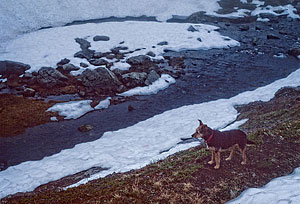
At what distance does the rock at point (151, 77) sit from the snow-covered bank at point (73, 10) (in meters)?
24.8

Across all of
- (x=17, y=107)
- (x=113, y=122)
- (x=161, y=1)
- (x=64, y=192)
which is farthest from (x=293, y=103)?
(x=161, y=1)

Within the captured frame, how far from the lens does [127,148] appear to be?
15742mm

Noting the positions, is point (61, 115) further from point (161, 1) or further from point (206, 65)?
point (161, 1)

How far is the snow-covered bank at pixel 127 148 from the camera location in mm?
13086

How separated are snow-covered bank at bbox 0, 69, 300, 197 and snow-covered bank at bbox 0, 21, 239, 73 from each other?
1328 cm

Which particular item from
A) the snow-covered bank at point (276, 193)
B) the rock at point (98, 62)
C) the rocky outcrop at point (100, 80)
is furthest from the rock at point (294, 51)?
the snow-covered bank at point (276, 193)

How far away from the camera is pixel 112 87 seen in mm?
25578

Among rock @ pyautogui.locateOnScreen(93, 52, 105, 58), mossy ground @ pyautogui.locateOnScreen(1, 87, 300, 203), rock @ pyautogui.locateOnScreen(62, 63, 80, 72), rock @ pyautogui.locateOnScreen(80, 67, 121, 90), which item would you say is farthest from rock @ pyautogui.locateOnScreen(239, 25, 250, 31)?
mossy ground @ pyautogui.locateOnScreen(1, 87, 300, 203)

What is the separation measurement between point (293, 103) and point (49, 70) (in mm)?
23408

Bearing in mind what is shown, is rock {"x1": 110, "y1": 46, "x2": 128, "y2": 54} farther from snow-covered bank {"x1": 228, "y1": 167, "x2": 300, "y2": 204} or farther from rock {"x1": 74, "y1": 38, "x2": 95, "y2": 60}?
snow-covered bank {"x1": 228, "y1": 167, "x2": 300, "y2": 204}

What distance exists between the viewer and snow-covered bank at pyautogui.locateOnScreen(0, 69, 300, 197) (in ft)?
42.9

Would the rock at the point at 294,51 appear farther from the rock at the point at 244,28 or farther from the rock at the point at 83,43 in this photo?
the rock at the point at 83,43

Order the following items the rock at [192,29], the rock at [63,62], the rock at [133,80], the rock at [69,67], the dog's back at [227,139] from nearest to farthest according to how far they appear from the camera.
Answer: the dog's back at [227,139] < the rock at [133,80] < the rock at [69,67] < the rock at [63,62] < the rock at [192,29]

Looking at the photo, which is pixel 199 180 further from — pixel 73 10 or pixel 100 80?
pixel 73 10
